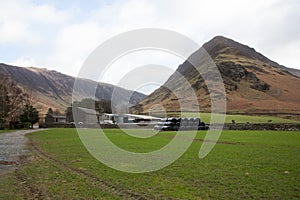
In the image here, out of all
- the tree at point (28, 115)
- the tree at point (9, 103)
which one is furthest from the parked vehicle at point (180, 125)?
the tree at point (9, 103)

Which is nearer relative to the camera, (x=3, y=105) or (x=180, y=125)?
(x=180, y=125)

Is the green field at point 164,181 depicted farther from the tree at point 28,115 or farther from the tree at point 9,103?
the tree at point 28,115

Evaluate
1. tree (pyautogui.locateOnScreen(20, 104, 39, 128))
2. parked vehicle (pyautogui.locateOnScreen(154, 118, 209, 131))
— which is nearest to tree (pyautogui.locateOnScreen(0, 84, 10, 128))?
tree (pyautogui.locateOnScreen(20, 104, 39, 128))

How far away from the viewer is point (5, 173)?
1753 cm

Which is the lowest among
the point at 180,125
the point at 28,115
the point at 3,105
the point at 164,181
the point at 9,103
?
the point at 164,181

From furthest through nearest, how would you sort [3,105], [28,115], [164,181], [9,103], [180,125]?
[28,115] → [9,103] → [3,105] → [180,125] → [164,181]

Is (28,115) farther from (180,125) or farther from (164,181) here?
(164,181)

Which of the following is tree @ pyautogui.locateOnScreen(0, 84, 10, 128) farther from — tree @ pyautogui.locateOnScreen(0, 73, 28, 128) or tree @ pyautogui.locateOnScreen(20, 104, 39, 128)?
tree @ pyautogui.locateOnScreen(20, 104, 39, 128)

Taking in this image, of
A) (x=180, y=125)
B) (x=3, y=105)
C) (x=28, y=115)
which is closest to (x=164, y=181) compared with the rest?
(x=180, y=125)

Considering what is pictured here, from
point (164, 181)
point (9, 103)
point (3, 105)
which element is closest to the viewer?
point (164, 181)

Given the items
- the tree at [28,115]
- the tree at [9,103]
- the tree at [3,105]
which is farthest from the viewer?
the tree at [28,115]

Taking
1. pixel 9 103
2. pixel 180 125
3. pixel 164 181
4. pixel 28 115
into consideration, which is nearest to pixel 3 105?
pixel 9 103

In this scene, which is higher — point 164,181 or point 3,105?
point 3,105

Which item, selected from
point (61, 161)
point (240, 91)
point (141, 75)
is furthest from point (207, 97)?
point (61, 161)
